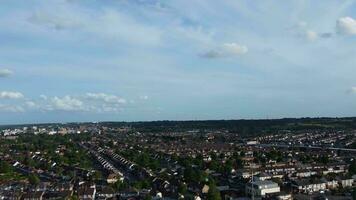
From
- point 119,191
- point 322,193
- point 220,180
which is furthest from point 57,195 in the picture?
point 322,193

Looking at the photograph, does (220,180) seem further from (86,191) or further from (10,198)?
(10,198)

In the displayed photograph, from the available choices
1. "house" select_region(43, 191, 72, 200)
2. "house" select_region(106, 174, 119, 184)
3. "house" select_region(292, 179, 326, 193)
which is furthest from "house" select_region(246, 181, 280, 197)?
"house" select_region(43, 191, 72, 200)

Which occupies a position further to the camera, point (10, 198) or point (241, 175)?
point (241, 175)

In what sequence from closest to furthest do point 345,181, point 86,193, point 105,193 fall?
point 105,193 → point 86,193 → point 345,181

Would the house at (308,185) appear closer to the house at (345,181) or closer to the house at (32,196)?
the house at (345,181)

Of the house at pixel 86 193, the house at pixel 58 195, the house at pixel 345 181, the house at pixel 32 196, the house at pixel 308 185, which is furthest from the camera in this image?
the house at pixel 345 181

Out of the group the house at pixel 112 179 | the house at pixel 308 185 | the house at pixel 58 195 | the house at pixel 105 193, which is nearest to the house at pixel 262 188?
the house at pixel 308 185

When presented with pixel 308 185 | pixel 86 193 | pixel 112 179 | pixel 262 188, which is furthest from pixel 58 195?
pixel 308 185

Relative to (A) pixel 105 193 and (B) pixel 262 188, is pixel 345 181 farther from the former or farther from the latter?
(A) pixel 105 193
